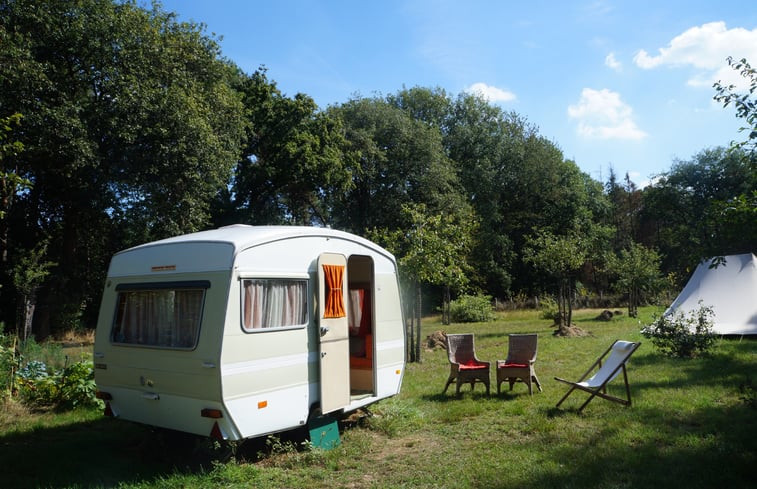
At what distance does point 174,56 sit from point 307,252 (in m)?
14.1

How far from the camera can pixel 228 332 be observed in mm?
5336

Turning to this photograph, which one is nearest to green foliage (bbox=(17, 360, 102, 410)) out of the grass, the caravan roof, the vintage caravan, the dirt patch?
the grass

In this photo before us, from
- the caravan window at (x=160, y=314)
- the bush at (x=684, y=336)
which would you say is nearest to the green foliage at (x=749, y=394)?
the bush at (x=684, y=336)

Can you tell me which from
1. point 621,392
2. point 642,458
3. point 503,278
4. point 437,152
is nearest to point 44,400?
point 642,458

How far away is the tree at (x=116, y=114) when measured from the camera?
14422 mm

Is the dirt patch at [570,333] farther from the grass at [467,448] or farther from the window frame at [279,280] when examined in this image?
the window frame at [279,280]

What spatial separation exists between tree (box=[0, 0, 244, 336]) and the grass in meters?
9.70

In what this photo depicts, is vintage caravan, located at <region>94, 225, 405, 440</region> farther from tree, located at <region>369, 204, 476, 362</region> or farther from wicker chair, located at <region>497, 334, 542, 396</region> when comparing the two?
tree, located at <region>369, 204, 476, 362</region>

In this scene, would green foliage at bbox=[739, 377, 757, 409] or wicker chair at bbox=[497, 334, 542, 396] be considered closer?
green foliage at bbox=[739, 377, 757, 409]

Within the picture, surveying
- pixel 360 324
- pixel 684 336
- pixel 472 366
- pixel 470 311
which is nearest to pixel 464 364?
pixel 472 366

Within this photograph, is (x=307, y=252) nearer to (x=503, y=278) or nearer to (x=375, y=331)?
(x=375, y=331)

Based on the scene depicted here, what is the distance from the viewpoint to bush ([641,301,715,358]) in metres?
11.7

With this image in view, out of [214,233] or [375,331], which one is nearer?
[214,233]

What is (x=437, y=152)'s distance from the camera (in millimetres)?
32156
